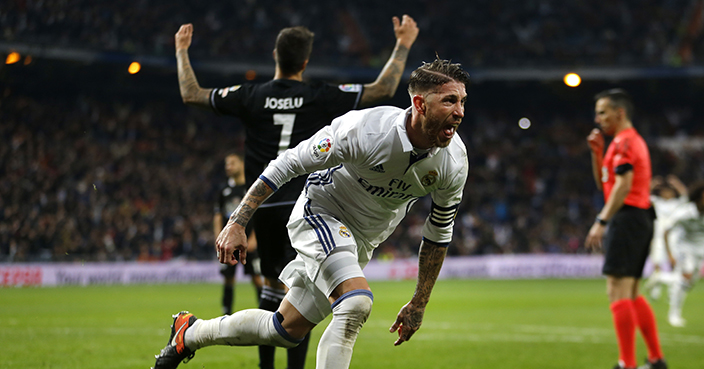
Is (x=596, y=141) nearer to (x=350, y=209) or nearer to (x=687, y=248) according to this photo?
(x=350, y=209)

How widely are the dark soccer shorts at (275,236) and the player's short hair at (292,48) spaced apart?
102 centimetres

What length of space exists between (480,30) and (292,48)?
30.0m

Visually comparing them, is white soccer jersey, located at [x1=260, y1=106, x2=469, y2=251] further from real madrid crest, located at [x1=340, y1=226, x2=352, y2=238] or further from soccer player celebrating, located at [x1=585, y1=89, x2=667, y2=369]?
soccer player celebrating, located at [x1=585, y1=89, x2=667, y2=369]

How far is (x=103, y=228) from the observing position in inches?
811

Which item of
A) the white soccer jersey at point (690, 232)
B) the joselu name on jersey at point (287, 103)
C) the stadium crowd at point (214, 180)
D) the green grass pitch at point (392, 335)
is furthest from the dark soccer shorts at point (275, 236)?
the white soccer jersey at point (690, 232)

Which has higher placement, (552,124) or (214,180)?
(552,124)

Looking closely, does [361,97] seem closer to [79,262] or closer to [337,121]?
[337,121]

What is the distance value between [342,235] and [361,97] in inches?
51.9

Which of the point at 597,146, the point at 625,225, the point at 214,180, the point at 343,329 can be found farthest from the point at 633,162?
the point at 214,180

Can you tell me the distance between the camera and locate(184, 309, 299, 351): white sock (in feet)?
13.1

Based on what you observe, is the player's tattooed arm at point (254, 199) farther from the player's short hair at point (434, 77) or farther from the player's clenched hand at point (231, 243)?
the player's short hair at point (434, 77)

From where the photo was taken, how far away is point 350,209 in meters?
4.08

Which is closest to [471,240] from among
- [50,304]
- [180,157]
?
[180,157]

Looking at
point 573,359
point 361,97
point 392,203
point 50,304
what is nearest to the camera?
point 392,203
